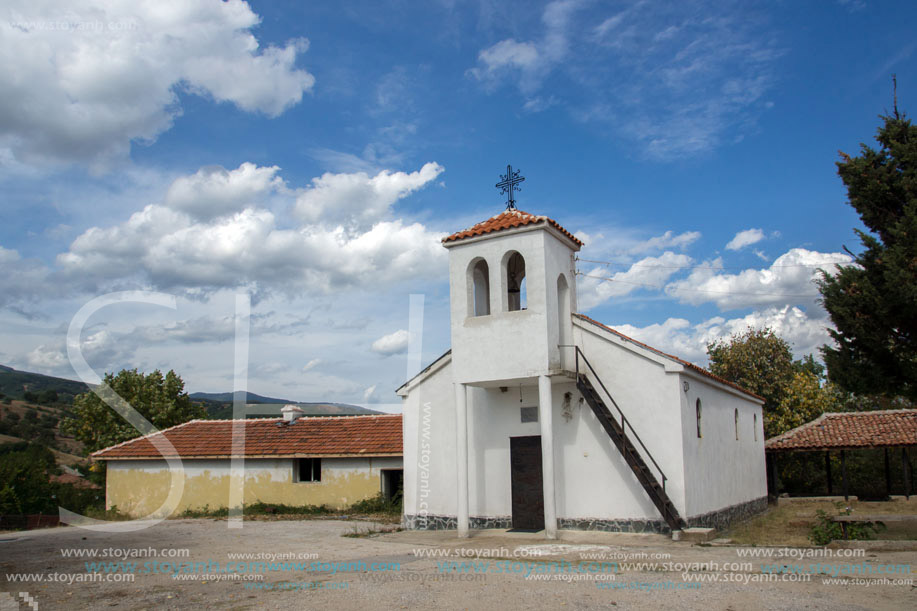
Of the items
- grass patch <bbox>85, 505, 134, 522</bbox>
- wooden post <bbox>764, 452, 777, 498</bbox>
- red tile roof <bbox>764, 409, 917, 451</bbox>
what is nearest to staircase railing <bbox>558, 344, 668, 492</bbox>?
red tile roof <bbox>764, 409, 917, 451</bbox>

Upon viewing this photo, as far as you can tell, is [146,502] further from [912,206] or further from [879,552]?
[912,206]

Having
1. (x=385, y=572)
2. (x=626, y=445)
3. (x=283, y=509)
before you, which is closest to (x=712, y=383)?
(x=626, y=445)

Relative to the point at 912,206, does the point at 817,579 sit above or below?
below

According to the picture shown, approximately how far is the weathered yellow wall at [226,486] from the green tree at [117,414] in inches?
525

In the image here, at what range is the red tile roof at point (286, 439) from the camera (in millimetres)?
24372

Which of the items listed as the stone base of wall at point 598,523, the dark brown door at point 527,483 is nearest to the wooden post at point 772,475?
the stone base of wall at point 598,523

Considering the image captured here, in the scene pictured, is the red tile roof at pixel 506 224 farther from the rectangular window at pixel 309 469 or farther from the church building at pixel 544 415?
the rectangular window at pixel 309 469

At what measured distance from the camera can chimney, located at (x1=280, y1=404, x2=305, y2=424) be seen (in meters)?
28.5

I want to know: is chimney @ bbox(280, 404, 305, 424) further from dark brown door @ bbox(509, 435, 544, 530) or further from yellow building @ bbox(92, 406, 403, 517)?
dark brown door @ bbox(509, 435, 544, 530)

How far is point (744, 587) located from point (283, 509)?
1854cm

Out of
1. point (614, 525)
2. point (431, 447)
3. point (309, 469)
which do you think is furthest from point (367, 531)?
point (309, 469)

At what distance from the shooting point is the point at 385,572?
10.5 m

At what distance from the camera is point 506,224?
15812mm

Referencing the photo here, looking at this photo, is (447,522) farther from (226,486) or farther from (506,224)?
(226,486)
